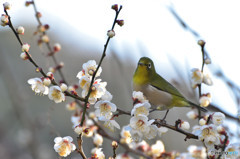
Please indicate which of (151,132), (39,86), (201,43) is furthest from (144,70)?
(39,86)

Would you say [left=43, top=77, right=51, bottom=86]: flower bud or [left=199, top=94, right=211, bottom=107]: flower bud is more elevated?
[left=43, top=77, right=51, bottom=86]: flower bud

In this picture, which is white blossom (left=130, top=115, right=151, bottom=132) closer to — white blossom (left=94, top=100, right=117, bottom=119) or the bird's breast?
white blossom (left=94, top=100, right=117, bottom=119)

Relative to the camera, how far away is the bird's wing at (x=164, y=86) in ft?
9.80

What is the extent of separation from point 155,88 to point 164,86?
0.38 ft

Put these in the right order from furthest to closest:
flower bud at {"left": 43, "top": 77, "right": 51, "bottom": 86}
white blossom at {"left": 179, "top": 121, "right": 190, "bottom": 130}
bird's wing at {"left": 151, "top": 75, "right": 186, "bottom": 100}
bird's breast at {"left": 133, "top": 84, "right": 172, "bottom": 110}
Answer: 1. bird's wing at {"left": 151, "top": 75, "right": 186, "bottom": 100}
2. bird's breast at {"left": 133, "top": 84, "right": 172, "bottom": 110}
3. white blossom at {"left": 179, "top": 121, "right": 190, "bottom": 130}
4. flower bud at {"left": 43, "top": 77, "right": 51, "bottom": 86}

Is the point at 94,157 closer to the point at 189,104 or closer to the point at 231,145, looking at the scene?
the point at 231,145

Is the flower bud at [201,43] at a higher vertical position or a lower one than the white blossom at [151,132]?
higher

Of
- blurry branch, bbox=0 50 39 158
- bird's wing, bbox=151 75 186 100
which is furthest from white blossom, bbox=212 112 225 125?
blurry branch, bbox=0 50 39 158

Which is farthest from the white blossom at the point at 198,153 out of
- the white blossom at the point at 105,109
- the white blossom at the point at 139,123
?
the white blossom at the point at 105,109

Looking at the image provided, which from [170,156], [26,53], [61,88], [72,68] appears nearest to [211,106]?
[170,156]

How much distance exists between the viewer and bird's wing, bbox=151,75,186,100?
2988 millimetres

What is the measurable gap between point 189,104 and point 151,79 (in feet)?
1.84

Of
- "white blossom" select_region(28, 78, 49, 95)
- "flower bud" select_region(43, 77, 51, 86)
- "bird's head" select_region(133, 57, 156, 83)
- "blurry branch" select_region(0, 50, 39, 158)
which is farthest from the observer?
"bird's head" select_region(133, 57, 156, 83)

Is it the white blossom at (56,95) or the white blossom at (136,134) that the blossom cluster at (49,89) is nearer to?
the white blossom at (56,95)
